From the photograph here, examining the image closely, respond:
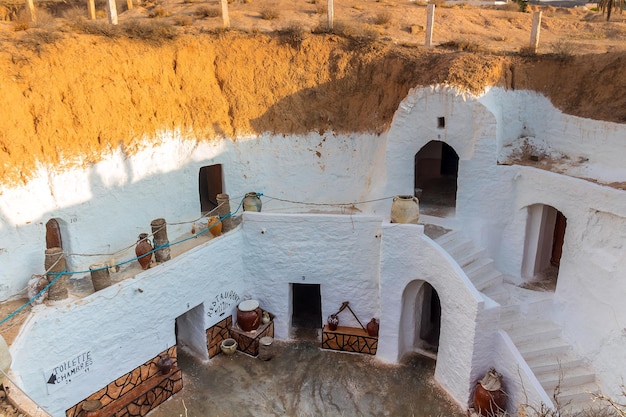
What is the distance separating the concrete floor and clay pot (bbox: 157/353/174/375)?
0.64 m

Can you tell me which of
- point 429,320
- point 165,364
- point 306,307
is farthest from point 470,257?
point 165,364

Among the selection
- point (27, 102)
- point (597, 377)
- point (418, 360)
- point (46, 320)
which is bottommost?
point (418, 360)

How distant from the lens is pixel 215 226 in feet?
40.5

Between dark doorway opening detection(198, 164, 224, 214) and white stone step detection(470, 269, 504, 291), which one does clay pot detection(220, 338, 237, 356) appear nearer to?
dark doorway opening detection(198, 164, 224, 214)

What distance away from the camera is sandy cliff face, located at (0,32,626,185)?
1048 cm

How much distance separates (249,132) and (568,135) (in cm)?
875

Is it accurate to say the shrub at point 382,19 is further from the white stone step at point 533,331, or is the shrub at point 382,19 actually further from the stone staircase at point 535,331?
the white stone step at point 533,331

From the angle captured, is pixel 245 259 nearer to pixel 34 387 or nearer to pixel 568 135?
pixel 34 387

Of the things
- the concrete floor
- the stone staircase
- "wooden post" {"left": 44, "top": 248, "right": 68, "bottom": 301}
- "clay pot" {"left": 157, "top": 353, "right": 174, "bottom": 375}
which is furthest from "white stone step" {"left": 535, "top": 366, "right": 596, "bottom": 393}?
"wooden post" {"left": 44, "top": 248, "right": 68, "bottom": 301}

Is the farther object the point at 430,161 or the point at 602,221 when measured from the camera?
the point at 430,161

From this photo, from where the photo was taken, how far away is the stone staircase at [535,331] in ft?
33.3

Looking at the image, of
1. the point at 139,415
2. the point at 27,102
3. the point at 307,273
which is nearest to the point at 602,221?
the point at 307,273

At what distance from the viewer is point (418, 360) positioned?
40.8ft

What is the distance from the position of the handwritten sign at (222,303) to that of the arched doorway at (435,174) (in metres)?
6.16
